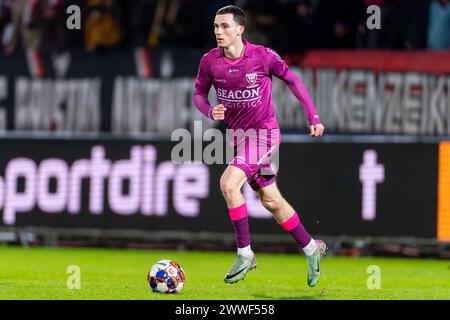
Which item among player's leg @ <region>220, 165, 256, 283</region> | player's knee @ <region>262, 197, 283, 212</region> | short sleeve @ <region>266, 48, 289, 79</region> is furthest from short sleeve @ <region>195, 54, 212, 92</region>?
player's knee @ <region>262, 197, 283, 212</region>

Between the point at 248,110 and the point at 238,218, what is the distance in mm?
1007

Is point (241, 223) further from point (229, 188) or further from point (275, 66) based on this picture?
point (275, 66)

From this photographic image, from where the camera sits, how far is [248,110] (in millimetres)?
10680

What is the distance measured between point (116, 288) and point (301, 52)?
681 cm

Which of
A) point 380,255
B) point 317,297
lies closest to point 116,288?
point 317,297

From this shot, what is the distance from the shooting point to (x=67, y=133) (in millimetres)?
16516

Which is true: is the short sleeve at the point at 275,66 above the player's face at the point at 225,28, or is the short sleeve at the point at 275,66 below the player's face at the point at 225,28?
below

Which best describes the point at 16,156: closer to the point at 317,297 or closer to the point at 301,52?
the point at 301,52

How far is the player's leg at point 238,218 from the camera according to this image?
10.3 m

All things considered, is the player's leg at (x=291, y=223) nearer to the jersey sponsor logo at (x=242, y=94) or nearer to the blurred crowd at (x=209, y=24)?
the jersey sponsor logo at (x=242, y=94)

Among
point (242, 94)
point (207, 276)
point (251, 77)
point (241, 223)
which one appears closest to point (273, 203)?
point (241, 223)

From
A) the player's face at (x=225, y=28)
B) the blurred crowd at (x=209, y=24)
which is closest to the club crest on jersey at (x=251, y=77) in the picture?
the player's face at (x=225, y=28)

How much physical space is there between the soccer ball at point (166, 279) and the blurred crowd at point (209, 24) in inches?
277

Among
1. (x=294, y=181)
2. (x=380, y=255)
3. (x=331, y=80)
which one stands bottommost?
(x=380, y=255)
